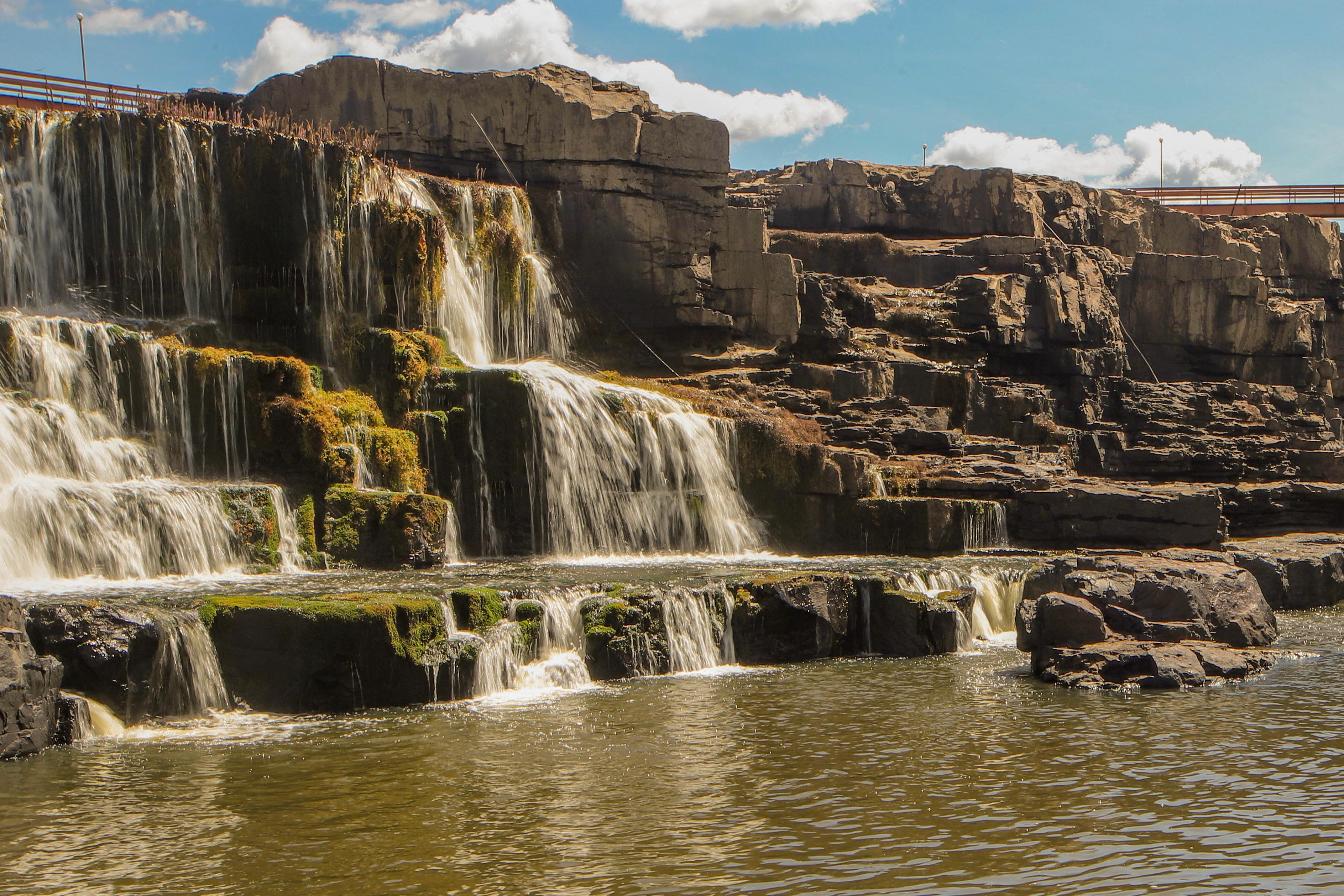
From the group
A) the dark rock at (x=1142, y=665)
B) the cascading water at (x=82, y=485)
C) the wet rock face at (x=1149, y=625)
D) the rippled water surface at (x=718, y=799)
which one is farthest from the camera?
the cascading water at (x=82, y=485)

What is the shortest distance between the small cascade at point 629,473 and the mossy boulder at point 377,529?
3294 millimetres

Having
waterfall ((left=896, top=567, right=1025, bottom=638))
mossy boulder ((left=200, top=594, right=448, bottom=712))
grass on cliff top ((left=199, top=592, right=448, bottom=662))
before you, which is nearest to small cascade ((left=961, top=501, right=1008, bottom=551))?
waterfall ((left=896, top=567, right=1025, bottom=638))

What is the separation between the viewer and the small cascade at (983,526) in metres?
26.3

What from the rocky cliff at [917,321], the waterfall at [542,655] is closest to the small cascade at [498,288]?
the rocky cliff at [917,321]

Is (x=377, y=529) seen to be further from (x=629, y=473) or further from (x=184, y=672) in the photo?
(x=184, y=672)

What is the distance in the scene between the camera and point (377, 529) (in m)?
21.7

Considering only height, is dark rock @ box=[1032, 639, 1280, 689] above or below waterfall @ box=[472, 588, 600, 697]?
below

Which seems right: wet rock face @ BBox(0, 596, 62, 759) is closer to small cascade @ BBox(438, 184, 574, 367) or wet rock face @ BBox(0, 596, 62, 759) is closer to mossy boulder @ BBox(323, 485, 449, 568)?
mossy boulder @ BBox(323, 485, 449, 568)

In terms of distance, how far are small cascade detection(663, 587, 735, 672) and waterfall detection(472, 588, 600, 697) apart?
118 centimetres

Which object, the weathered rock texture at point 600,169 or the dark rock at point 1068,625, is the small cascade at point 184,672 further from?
the weathered rock texture at point 600,169

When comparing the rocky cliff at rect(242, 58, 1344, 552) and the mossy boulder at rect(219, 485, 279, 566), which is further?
the rocky cliff at rect(242, 58, 1344, 552)

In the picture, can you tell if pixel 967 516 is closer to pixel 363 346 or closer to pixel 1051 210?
pixel 363 346

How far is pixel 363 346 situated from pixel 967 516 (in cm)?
1262

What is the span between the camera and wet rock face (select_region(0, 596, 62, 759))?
12.4 m
